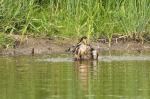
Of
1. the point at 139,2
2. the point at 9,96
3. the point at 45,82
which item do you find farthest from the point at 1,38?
the point at 9,96

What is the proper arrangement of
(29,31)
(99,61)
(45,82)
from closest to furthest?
1. (45,82)
2. (99,61)
3. (29,31)

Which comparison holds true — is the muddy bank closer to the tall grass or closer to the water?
the tall grass

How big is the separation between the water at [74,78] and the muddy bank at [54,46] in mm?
763

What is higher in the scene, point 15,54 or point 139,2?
point 139,2

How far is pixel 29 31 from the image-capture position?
1622 cm

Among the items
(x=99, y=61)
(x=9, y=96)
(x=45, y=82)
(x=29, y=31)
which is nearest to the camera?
(x=9, y=96)

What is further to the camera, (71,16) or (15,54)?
(71,16)

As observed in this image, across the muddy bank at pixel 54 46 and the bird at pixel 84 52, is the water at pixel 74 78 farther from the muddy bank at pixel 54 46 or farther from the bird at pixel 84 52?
the muddy bank at pixel 54 46

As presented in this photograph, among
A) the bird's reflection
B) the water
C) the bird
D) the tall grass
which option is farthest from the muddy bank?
the bird's reflection

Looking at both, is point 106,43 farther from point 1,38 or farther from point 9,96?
point 9,96

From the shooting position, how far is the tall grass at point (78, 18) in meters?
15.9

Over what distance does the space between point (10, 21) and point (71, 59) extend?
7.54ft

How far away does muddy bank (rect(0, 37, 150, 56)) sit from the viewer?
15234mm

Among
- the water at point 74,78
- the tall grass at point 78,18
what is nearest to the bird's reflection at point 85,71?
the water at point 74,78
